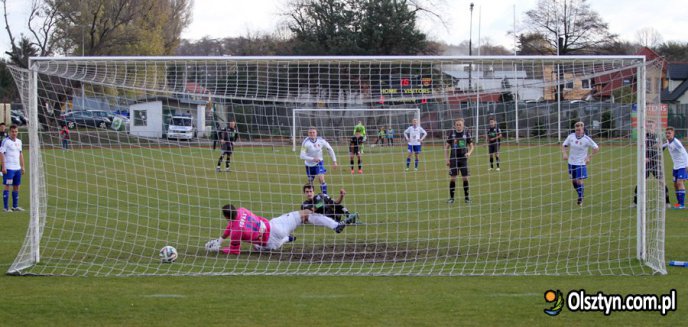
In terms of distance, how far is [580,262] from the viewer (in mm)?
10273

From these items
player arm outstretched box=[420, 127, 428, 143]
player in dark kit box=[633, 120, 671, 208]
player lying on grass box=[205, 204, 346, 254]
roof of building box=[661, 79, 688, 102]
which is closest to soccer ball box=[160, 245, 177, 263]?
player lying on grass box=[205, 204, 346, 254]

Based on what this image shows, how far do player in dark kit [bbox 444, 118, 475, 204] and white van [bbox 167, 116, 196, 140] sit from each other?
21.1 ft

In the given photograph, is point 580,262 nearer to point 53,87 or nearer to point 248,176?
point 53,87

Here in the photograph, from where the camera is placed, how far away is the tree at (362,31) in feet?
175

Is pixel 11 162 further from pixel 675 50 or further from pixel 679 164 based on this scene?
pixel 675 50

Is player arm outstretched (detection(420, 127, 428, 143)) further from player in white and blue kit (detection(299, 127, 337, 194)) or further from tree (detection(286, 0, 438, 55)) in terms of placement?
tree (detection(286, 0, 438, 55))

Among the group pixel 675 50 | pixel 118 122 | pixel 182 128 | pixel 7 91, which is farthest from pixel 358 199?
pixel 675 50

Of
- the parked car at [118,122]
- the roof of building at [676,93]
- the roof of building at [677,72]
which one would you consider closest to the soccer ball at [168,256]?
the parked car at [118,122]

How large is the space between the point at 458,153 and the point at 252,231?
7.84 m

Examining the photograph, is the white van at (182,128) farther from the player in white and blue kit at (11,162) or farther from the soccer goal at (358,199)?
the player in white and blue kit at (11,162)

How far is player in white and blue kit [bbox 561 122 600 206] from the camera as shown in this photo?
1600 cm

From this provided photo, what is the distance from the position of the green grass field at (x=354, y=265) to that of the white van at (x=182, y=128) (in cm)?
158

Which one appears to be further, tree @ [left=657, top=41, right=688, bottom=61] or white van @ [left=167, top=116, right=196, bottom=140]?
tree @ [left=657, top=41, right=688, bottom=61]

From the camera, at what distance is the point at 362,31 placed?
177ft
